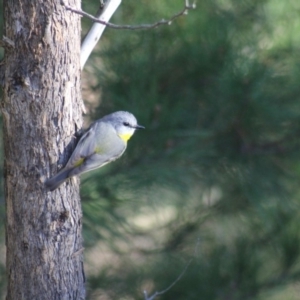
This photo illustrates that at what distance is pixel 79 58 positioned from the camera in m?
1.08

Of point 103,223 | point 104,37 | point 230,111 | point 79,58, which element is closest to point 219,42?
point 230,111

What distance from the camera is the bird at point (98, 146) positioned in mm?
1046

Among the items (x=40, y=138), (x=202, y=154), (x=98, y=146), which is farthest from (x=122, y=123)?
(x=202, y=154)

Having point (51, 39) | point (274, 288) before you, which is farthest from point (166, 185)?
point (51, 39)

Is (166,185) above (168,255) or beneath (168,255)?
above

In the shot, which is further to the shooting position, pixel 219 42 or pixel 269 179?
pixel 269 179

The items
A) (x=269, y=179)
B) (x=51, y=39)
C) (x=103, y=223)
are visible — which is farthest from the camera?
(x=269, y=179)

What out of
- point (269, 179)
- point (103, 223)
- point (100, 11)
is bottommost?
point (103, 223)

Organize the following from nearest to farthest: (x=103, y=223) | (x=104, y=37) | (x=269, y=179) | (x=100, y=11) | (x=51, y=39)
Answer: (x=51, y=39), (x=100, y=11), (x=103, y=223), (x=104, y=37), (x=269, y=179)

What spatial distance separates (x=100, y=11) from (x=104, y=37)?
2.20ft

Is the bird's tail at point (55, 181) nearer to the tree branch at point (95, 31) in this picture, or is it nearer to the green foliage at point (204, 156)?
the tree branch at point (95, 31)

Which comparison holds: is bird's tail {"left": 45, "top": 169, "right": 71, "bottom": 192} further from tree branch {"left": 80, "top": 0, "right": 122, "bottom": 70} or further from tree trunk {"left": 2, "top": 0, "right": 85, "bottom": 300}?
tree branch {"left": 80, "top": 0, "right": 122, "bottom": 70}

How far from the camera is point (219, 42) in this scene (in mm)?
1824

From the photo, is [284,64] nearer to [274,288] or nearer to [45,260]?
[274,288]
